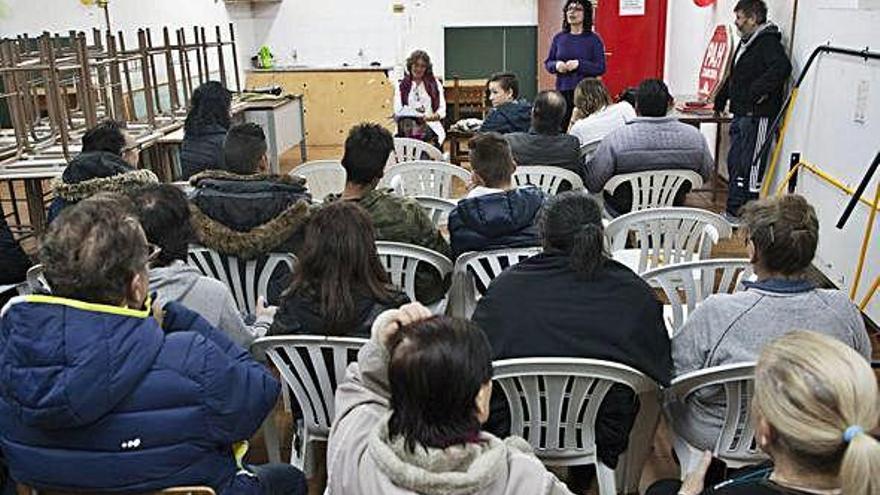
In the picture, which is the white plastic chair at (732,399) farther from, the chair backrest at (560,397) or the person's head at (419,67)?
the person's head at (419,67)

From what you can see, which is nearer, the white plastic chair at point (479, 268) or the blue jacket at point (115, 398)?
the blue jacket at point (115, 398)

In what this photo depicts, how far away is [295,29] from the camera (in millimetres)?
9570

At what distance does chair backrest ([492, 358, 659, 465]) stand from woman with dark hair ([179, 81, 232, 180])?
10.3 feet

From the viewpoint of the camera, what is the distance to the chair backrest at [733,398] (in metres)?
1.77

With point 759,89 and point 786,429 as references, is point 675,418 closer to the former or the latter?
point 786,429

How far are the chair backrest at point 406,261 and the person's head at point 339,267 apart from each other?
596 mm

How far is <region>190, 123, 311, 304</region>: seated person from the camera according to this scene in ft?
8.99

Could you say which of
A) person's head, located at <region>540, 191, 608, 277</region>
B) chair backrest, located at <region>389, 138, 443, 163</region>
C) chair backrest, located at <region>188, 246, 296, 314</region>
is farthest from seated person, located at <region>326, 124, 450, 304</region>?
chair backrest, located at <region>389, 138, 443, 163</region>

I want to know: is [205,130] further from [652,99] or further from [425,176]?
[652,99]

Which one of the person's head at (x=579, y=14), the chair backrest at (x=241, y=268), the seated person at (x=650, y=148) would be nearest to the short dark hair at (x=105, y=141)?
the chair backrest at (x=241, y=268)

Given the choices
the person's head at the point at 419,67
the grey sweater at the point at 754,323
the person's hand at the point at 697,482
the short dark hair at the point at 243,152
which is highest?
the person's head at the point at 419,67

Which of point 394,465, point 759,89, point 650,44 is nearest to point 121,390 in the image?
point 394,465

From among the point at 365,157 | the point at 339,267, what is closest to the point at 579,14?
the point at 365,157

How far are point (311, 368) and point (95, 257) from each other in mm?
746
